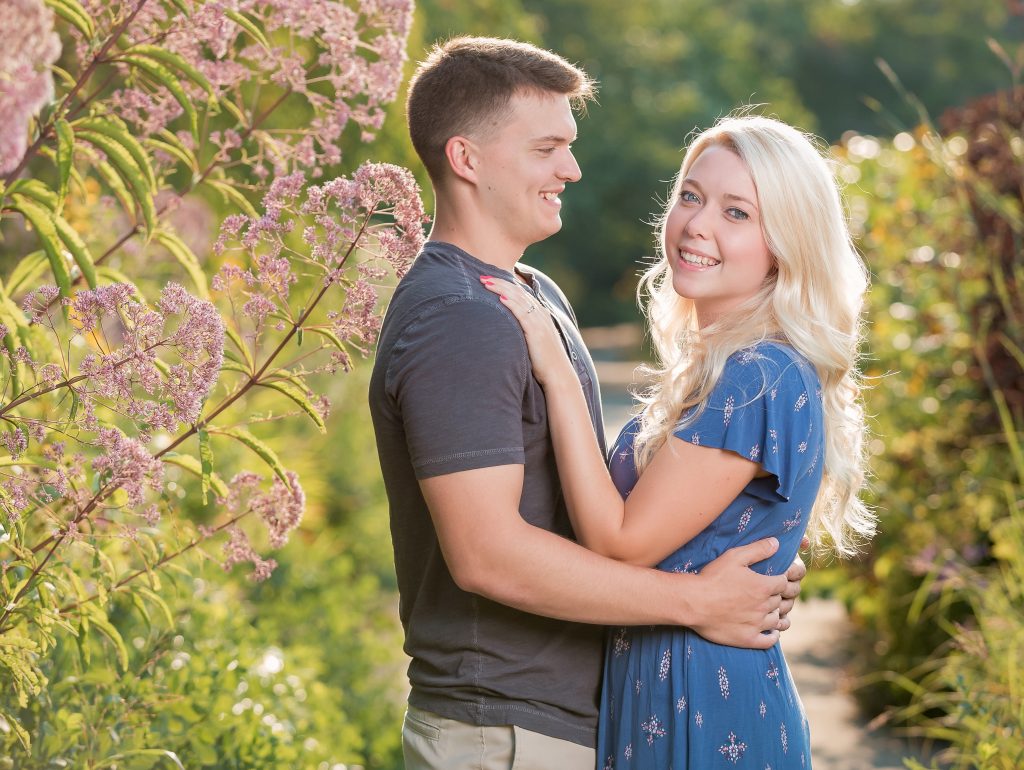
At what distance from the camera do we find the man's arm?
2.30m

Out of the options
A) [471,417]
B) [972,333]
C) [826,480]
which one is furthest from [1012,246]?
[471,417]

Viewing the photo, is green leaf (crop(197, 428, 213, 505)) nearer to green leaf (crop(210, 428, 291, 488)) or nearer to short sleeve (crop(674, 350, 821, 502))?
green leaf (crop(210, 428, 291, 488))

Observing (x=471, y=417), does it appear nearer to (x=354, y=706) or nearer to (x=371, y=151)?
(x=354, y=706)

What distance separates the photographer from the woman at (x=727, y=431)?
247 cm

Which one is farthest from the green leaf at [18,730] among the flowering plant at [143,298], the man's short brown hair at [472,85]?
the man's short brown hair at [472,85]

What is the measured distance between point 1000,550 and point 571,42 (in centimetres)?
3348

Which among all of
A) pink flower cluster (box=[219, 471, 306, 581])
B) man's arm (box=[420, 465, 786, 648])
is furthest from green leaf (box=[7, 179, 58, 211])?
man's arm (box=[420, 465, 786, 648])

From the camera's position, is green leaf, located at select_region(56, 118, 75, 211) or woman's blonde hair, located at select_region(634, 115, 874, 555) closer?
green leaf, located at select_region(56, 118, 75, 211)

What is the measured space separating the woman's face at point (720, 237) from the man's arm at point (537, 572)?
640 millimetres

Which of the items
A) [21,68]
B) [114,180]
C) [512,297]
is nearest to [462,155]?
[512,297]

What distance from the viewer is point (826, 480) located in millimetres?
2877

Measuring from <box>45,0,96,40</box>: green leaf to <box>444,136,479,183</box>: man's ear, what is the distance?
2.42 ft

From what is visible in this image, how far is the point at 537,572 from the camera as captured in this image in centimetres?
233

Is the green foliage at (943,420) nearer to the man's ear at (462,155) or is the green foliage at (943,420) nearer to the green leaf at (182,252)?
the man's ear at (462,155)
